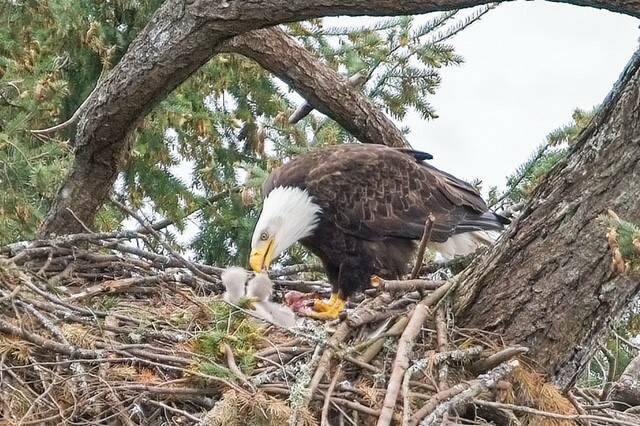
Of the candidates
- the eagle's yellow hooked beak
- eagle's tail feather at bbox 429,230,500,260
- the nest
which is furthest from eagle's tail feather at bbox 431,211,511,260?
the nest

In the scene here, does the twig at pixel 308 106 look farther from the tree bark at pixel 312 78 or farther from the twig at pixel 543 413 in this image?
the twig at pixel 543 413

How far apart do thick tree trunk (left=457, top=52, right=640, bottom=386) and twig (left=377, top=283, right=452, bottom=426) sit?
0.09 metres

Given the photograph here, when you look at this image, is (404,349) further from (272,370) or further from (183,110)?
(183,110)

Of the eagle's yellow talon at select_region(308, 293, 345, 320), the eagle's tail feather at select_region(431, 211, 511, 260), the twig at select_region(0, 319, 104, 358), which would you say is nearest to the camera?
the twig at select_region(0, 319, 104, 358)

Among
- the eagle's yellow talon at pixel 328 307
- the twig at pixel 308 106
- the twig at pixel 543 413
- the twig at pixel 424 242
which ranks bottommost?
the twig at pixel 543 413

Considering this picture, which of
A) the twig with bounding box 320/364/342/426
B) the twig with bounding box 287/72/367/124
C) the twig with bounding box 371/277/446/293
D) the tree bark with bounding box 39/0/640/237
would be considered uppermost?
the twig with bounding box 287/72/367/124

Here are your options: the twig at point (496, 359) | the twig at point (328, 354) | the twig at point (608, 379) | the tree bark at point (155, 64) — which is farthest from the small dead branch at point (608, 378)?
the tree bark at point (155, 64)

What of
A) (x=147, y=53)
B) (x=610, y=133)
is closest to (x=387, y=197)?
(x=147, y=53)

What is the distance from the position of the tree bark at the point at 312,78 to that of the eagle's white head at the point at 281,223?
471 millimetres

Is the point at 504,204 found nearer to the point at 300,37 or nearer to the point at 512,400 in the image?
the point at 300,37

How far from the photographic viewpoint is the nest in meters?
3.06

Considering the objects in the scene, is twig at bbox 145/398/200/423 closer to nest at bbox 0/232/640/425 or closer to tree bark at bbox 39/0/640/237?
nest at bbox 0/232/640/425

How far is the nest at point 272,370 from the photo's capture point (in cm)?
306

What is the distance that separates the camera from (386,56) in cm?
548
